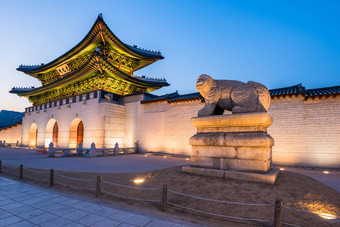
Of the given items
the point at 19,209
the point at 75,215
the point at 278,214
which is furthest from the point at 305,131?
the point at 19,209

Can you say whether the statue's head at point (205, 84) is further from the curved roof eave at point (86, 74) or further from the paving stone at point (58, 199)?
the curved roof eave at point (86, 74)

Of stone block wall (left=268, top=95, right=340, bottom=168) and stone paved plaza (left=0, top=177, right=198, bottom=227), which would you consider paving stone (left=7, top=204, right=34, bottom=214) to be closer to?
stone paved plaza (left=0, top=177, right=198, bottom=227)

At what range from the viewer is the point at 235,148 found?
16.3 ft

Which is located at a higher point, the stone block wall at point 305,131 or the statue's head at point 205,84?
the statue's head at point 205,84

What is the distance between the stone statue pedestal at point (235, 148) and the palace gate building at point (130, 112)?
7281mm

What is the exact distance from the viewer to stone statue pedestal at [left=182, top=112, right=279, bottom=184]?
4.61m

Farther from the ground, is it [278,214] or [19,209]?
[278,214]

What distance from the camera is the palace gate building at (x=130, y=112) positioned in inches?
402

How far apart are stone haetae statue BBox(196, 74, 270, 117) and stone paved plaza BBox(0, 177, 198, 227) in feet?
12.0

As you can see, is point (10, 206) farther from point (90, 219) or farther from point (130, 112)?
point (130, 112)

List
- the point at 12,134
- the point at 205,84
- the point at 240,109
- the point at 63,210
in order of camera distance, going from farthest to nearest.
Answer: the point at 12,134
the point at 205,84
the point at 240,109
the point at 63,210

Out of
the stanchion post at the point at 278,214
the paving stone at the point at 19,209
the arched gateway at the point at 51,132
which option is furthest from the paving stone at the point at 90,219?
the arched gateway at the point at 51,132

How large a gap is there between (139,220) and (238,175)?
9.24ft

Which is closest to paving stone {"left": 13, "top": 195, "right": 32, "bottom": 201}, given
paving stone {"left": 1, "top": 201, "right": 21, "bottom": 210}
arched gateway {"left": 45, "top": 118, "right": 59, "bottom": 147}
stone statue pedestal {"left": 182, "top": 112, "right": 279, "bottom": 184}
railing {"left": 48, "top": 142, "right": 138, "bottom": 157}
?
paving stone {"left": 1, "top": 201, "right": 21, "bottom": 210}
